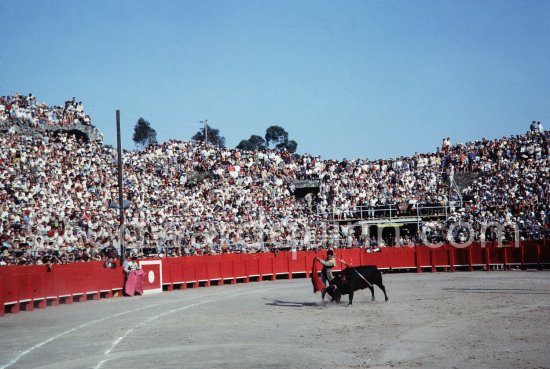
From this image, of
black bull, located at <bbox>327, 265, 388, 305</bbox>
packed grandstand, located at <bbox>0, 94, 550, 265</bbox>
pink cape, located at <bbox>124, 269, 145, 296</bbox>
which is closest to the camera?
black bull, located at <bbox>327, 265, 388, 305</bbox>

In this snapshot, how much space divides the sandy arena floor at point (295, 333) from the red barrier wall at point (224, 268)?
A: 1.00m

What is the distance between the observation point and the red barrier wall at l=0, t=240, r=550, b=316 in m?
21.7

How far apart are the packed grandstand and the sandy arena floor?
22.5 feet

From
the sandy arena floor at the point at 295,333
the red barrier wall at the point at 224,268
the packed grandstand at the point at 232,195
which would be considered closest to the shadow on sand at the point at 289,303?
the sandy arena floor at the point at 295,333

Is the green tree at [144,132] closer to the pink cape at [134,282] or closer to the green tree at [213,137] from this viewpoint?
the green tree at [213,137]

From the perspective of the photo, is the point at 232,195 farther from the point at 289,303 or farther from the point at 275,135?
the point at 275,135

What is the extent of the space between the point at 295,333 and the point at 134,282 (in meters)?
14.2

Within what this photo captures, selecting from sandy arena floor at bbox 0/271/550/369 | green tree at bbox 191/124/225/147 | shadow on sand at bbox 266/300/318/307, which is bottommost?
shadow on sand at bbox 266/300/318/307

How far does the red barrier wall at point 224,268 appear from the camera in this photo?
2166cm

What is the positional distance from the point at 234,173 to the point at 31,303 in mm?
20763

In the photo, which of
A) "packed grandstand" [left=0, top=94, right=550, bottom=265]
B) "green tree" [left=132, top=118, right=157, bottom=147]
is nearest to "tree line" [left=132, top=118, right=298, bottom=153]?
"green tree" [left=132, top=118, right=157, bottom=147]

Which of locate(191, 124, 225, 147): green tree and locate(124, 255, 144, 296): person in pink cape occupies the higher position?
locate(191, 124, 225, 147): green tree

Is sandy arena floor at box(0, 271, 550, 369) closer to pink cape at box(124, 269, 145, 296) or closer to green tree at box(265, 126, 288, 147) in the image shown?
pink cape at box(124, 269, 145, 296)

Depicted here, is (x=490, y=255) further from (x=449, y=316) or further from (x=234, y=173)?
(x=449, y=316)
